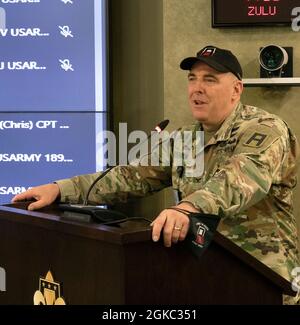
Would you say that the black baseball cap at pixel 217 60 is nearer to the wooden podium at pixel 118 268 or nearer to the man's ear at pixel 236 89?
the man's ear at pixel 236 89

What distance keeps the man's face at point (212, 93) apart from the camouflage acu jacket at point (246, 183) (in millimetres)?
44

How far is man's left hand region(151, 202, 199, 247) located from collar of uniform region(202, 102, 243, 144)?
2.44 feet

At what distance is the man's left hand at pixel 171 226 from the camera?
4.06 feet

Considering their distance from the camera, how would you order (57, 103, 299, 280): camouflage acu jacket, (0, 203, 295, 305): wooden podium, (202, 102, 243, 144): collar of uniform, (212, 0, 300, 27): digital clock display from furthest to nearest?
(212, 0, 300, 27): digital clock display
(202, 102, 243, 144): collar of uniform
(57, 103, 299, 280): camouflage acu jacket
(0, 203, 295, 305): wooden podium

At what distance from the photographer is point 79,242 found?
4.24 feet

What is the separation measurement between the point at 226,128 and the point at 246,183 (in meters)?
0.45

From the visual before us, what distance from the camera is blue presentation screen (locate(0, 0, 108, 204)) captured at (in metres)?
2.84

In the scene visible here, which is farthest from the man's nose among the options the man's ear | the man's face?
the man's ear

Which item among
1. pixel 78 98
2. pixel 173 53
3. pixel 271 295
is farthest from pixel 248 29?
pixel 271 295

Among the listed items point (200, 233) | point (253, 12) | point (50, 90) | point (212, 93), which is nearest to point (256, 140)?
point (212, 93)

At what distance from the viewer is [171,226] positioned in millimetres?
1255

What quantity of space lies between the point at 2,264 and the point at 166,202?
136 centimetres

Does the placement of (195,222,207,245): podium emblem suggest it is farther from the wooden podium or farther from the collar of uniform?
the collar of uniform
